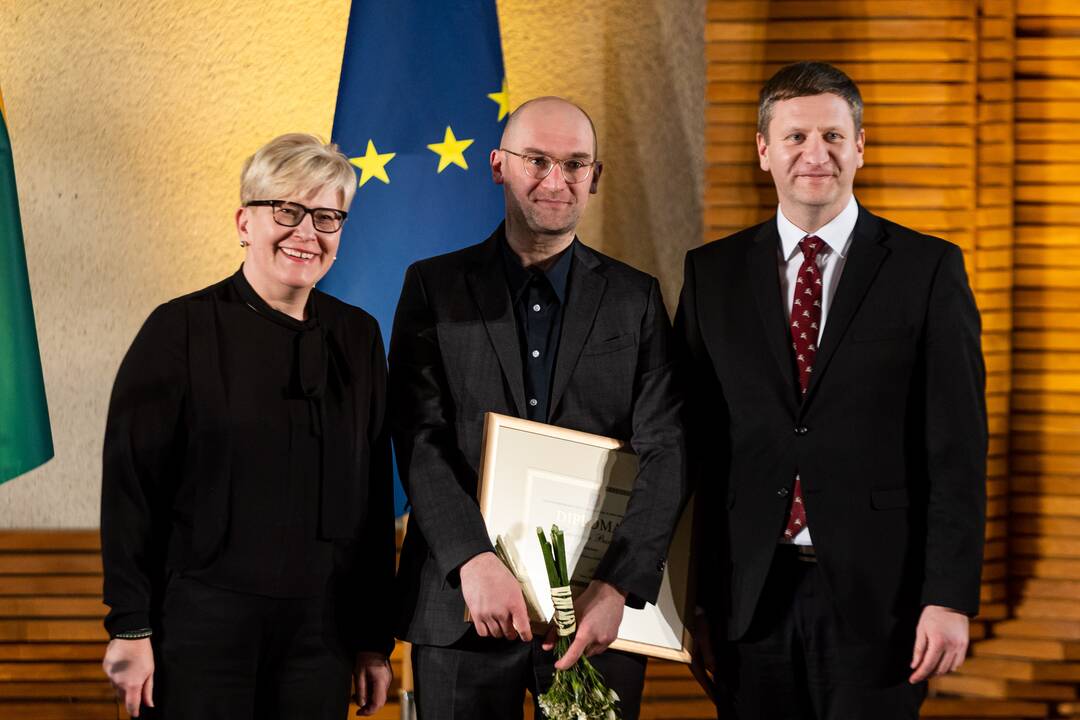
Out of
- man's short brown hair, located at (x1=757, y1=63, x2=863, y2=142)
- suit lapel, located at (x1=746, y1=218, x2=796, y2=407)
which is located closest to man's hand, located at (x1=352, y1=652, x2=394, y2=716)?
suit lapel, located at (x1=746, y1=218, x2=796, y2=407)

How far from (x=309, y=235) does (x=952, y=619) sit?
1.42 metres

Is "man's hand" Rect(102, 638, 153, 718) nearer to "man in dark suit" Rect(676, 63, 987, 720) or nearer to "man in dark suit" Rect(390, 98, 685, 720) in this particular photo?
"man in dark suit" Rect(390, 98, 685, 720)

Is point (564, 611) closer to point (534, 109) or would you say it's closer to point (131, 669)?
point (131, 669)

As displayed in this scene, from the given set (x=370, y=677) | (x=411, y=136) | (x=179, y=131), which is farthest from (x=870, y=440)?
(x=179, y=131)

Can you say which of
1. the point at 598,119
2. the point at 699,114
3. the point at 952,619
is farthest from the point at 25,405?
the point at 952,619

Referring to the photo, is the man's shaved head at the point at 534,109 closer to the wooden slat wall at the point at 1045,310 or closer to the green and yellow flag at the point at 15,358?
the green and yellow flag at the point at 15,358

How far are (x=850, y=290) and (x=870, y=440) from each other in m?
0.30

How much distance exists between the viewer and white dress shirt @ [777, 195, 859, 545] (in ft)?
7.66

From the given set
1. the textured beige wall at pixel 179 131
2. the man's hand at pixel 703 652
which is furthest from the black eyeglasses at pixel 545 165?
the textured beige wall at pixel 179 131

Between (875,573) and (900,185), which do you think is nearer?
(875,573)

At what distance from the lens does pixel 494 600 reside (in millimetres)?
2102

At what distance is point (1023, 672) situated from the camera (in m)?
A: 3.74

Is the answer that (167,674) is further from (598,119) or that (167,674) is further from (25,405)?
(598,119)

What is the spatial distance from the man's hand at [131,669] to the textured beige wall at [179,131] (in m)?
2.07
